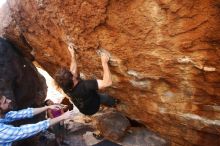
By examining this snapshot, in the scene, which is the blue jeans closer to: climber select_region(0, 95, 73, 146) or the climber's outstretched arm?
the climber's outstretched arm

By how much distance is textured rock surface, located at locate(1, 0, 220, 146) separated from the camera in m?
3.84

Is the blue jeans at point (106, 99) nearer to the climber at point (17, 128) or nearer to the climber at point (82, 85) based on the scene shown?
the climber at point (82, 85)

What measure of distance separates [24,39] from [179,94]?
359 cm

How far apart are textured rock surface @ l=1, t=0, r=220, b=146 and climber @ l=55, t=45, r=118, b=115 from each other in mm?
198

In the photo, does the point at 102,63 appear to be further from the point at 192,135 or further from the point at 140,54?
the point at 192,135

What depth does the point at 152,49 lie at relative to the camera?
431 cm

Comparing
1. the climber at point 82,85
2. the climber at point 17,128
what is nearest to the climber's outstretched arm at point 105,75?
the climber at point 82,85

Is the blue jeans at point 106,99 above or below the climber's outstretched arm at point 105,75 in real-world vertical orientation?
below

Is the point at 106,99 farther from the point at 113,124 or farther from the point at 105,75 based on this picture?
the point at 105,75

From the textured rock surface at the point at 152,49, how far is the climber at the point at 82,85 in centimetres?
20

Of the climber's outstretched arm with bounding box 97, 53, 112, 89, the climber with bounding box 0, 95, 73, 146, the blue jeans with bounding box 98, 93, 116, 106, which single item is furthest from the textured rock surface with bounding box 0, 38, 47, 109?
the climber's outstretched arm with bounding box 97, 53, 112, 89

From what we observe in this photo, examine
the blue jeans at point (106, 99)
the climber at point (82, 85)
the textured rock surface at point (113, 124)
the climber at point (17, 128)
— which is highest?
the climber at point (82, 85)

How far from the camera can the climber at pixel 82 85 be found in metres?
4.71

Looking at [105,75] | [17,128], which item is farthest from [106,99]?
[17,128]
